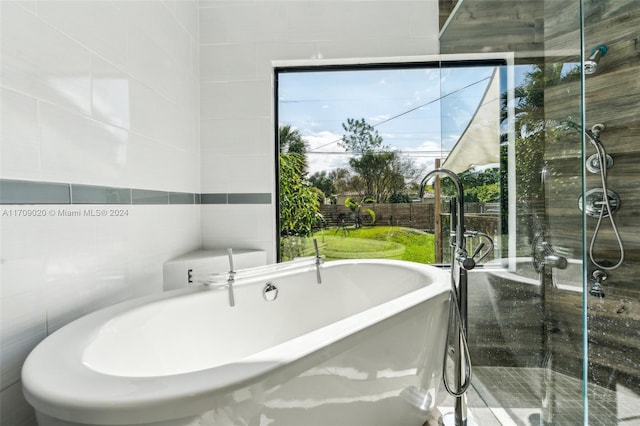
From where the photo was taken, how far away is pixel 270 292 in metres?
1.82

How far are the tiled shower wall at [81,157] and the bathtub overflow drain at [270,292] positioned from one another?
0.57 metres

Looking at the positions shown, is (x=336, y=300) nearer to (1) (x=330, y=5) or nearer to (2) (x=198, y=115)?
(2) (x=198, y=115)

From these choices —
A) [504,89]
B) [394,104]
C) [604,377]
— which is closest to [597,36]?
[504,89]

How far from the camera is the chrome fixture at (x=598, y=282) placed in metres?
1.79

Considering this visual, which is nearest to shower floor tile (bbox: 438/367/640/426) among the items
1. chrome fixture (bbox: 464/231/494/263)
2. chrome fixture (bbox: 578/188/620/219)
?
chrome fixture (bbox: 464/231/494/263)

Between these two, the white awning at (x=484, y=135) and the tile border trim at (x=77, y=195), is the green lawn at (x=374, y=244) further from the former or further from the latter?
the tile border trim at (x=77, y=195)

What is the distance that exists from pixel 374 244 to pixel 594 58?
1632 mm

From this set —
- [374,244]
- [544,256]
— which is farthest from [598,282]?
[374,244]

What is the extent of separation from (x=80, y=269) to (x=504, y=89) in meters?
1.93

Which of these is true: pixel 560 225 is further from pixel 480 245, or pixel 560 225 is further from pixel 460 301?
pixel 460 301

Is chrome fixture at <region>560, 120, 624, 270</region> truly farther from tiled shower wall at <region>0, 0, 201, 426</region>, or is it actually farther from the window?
tiled shower wall at <region>0, 0, 201, 426</region>

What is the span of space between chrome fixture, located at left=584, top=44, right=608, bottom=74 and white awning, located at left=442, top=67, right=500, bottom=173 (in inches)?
22.4

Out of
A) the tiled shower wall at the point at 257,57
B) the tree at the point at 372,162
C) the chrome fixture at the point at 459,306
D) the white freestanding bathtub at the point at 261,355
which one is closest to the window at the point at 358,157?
the tree at the point at 372,162

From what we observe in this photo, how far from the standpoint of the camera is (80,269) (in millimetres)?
1241
